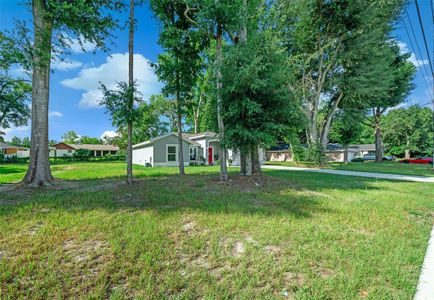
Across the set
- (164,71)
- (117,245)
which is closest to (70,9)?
(164,71)

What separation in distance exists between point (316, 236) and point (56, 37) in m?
9.91

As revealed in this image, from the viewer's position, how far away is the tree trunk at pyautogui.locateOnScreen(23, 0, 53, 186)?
22.4ft

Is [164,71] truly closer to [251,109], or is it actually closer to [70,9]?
[70,9]

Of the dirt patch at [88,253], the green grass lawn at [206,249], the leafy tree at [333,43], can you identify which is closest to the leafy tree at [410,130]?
the leafy tree at [333,43]

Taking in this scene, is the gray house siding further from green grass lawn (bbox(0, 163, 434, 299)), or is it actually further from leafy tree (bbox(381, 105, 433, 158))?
leafy tree (bbox(381, 105, 433, 158))

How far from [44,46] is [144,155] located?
14.3 meters

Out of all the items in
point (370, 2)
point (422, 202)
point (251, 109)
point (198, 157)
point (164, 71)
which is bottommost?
point (422, 202)

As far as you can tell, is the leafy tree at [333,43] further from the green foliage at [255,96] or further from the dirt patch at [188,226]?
the dirt patch at [188,226]

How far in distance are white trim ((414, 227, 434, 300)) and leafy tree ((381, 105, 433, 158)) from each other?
43.2 m

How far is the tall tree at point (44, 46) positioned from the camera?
6588 millimetres

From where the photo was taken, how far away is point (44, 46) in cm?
670

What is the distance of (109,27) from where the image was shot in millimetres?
7910

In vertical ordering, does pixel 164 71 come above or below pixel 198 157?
above

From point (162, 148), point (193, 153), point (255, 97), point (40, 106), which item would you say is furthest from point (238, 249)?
point (193, 153)
